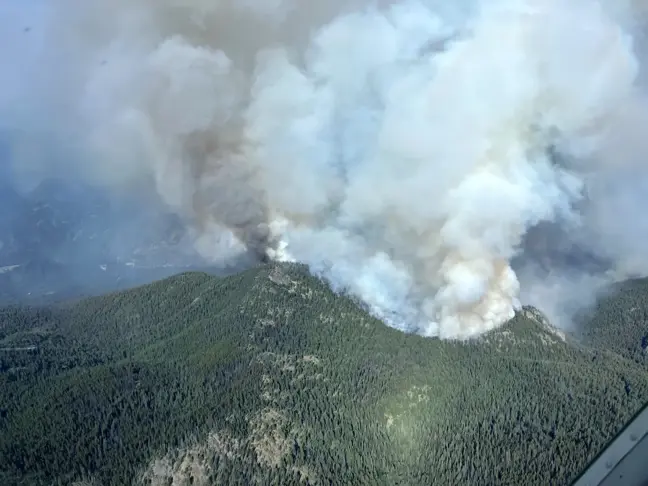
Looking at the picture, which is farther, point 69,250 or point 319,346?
point 69,250

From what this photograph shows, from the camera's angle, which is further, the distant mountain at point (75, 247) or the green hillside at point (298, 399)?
the distant mountain at point (75, 247)

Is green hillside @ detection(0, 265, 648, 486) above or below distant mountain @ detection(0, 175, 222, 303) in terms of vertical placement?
below

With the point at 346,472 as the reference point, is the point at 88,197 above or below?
above

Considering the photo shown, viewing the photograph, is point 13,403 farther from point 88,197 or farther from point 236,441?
point 88,197

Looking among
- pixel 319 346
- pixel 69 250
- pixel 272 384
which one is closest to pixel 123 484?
pixel 272 384

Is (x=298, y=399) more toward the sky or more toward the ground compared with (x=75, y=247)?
more toward the ground

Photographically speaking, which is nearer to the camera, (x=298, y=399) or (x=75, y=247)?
(x=298, y=399)

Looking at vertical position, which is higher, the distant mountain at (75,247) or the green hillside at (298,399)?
the distant mountain at (75,247)

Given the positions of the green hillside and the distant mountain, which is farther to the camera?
the distant mountain
